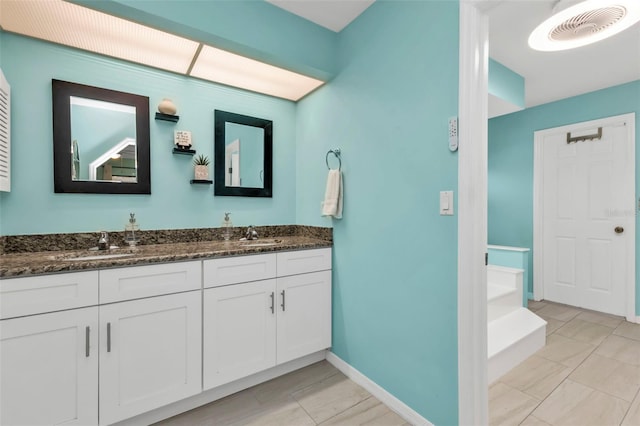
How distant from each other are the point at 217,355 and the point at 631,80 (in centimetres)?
465

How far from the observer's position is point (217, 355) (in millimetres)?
1655

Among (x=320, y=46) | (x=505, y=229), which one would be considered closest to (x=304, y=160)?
(x=320, y=46)

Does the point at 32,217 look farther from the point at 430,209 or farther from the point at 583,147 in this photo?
the point at 583,147

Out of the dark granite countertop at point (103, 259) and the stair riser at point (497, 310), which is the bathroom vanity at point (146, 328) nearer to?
the dark granite countertop at point (103, 259)

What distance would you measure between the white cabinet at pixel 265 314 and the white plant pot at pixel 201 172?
0.79 meters

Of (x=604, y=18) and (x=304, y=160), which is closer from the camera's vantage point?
(x=604, y=18)

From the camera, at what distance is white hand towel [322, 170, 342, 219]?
206 centimetres

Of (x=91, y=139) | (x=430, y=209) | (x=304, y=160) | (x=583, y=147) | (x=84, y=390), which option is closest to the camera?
(x=84, y=390)

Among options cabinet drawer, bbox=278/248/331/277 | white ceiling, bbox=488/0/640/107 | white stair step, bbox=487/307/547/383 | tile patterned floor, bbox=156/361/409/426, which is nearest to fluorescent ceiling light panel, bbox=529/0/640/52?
white ceiling, bbox=488/0/640/107

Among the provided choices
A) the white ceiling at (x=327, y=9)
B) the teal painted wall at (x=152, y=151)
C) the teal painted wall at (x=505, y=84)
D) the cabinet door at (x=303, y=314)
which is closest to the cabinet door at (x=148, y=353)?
the cabinet door at (x=303, y=314)

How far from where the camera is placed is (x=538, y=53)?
2420 mm

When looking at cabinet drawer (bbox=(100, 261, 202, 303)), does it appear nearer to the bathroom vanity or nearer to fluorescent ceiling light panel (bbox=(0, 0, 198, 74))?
the bathroom vanity

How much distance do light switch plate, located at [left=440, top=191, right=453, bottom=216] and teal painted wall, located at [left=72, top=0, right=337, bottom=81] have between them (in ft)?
4.30

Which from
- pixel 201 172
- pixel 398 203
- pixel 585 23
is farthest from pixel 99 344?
pixel 585 23
